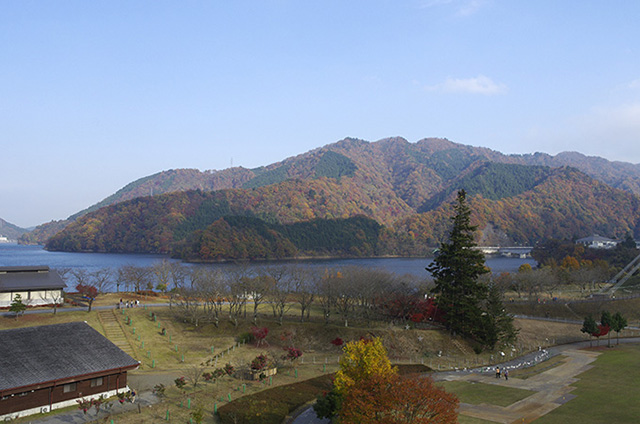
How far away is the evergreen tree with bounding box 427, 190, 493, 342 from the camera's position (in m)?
49.4

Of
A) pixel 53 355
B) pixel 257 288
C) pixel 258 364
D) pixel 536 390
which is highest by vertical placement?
pixel 257 288

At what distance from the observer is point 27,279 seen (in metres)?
50.6

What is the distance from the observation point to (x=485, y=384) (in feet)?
118

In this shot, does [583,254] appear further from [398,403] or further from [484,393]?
[398,403]

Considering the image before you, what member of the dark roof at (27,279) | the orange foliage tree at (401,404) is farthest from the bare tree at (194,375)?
the dark roof at (27,279)

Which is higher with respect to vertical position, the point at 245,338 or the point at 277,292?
the point at 277,292

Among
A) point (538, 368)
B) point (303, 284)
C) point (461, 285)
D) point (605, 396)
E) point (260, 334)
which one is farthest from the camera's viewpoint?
point (303, 284)

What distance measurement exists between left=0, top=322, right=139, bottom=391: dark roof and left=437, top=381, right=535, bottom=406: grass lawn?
23.1 m

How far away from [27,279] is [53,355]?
24.7m

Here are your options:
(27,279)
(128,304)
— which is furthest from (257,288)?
(27,279)

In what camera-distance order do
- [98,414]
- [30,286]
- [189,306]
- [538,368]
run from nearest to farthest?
[98,414], [538,368], [30,286], [189,306]

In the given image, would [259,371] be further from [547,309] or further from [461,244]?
[547,309]

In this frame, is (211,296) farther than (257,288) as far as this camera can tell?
No

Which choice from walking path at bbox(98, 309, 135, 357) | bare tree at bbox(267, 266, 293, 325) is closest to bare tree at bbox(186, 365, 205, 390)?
walking path at bbox(98, 309, 135, 357)
